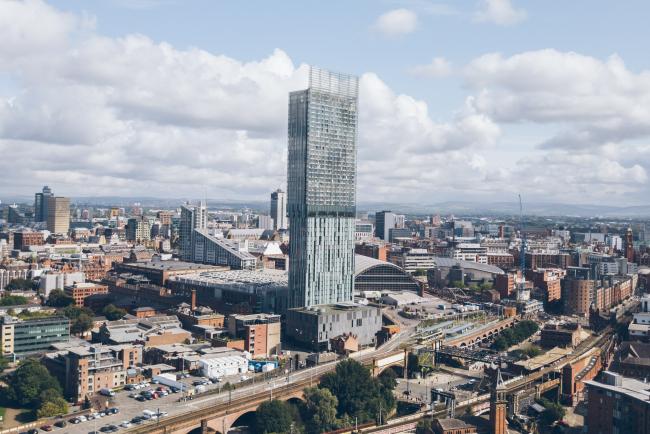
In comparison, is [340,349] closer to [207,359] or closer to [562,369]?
[207,359]

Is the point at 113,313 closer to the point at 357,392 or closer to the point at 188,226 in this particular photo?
the point at 357,392

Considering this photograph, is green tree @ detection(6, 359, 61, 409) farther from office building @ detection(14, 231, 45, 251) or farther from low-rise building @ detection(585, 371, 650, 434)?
office building @ detection(14, 231, 45, 251)

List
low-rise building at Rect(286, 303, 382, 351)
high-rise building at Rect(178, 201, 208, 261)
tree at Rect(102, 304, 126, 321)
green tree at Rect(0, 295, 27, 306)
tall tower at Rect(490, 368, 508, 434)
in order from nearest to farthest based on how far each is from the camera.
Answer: tall tower at Rect(490, 368, 508, 434) < low-rise building at Rect(286, 303, 382, 351) < tree at Rect(102, 304, 126, 321) < green tree at Rect(0, 295, 27, 306) < high-rise building at Rect(178, 201, 208, 261)

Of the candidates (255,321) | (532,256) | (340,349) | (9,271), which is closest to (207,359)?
(255,321)

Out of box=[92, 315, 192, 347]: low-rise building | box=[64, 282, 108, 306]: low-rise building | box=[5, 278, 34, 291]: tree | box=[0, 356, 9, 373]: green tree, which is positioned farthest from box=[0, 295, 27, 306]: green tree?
box=[0, 356, 9, 373]: green tree

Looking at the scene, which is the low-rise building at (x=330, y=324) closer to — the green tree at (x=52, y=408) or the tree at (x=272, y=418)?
the tree at (x=272, y=418)
